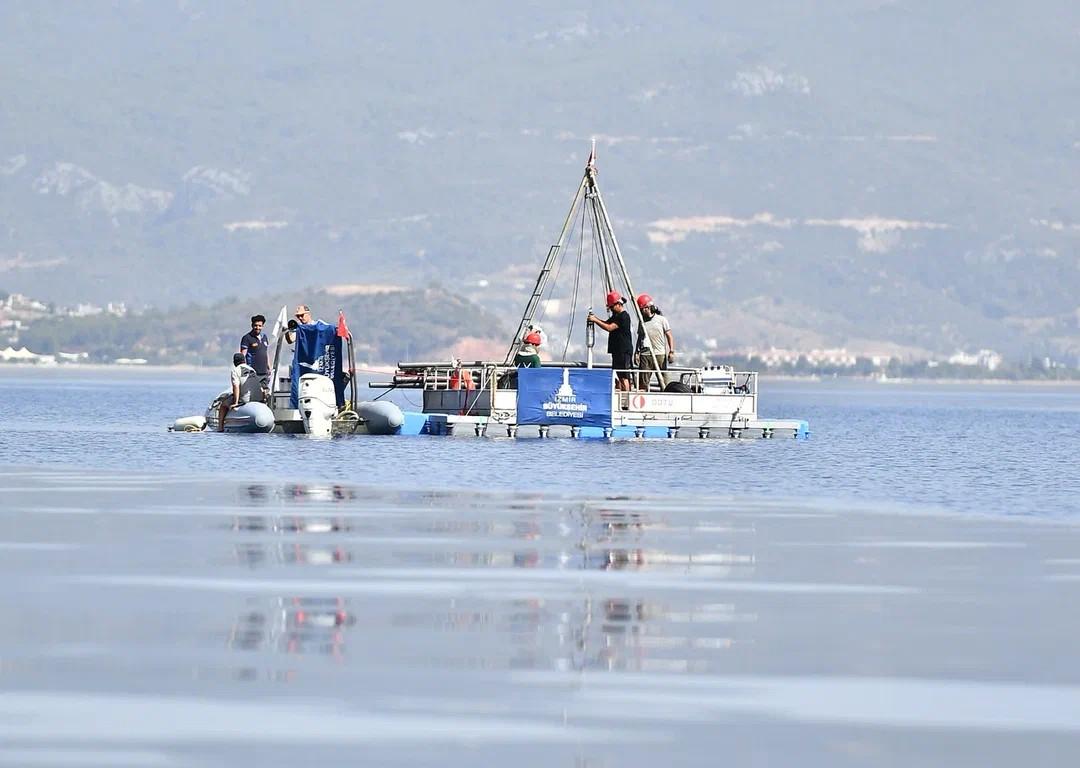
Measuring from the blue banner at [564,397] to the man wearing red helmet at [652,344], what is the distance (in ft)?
3.17

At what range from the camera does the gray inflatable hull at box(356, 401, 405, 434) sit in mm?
51438

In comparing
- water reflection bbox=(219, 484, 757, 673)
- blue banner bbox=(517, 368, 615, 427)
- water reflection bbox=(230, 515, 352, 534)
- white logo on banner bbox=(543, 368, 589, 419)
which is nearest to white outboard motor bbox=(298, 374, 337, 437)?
blue banner bbox=(517, 368, 615, 427)

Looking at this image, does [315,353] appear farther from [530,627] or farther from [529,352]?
[530,627]

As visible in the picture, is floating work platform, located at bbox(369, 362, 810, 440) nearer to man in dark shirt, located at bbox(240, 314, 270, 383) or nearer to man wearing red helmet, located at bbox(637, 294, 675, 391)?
man wearing red helmet, located at bbox(637, 294, 675, 391)

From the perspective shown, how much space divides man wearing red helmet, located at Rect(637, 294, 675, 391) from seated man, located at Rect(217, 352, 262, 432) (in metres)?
7.80

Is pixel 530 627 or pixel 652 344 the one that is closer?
pixel 530 627

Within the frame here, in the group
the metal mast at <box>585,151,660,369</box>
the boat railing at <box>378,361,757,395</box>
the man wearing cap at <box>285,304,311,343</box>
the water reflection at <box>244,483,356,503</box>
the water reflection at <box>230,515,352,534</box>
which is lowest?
the water reflection at <box>230,515,352,534</box>

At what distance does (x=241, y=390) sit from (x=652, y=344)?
8338 mm

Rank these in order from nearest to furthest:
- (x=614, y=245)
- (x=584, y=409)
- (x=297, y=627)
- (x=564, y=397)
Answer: (x=297, y=627), (x=584, y=409), (x=564, y=397), (x=614, y=245)

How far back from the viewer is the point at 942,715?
12805mm

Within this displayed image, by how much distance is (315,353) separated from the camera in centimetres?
4903

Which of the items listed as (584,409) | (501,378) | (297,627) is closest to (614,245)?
(501,378)

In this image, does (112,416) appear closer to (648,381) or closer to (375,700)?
(648,381)

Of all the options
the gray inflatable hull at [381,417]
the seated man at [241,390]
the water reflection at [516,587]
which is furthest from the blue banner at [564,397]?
the water reflection at [516,587]
